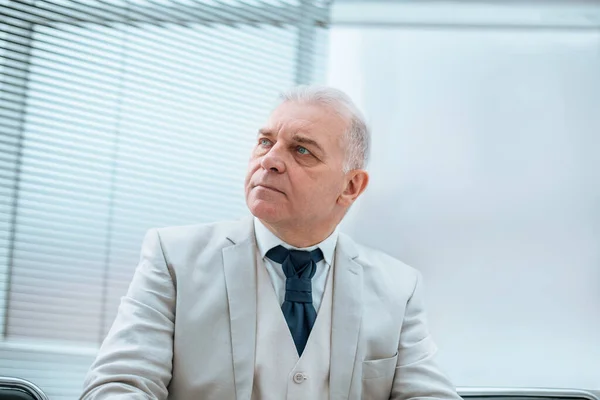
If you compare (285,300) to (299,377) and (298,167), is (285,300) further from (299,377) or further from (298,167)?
(298,167)

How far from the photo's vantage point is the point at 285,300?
5.72 ft

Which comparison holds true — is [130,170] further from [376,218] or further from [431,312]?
[431,312]

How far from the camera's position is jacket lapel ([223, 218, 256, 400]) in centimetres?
163

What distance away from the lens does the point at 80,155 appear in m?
2.04

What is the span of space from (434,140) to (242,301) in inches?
46.1

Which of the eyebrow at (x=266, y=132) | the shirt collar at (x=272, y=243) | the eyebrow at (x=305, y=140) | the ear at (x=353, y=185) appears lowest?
the shirt collar at (x=272, y=243)

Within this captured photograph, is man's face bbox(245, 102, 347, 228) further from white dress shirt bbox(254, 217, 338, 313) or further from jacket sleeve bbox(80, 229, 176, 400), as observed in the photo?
jacket sleeve bbox(80, 229, 176, 400)

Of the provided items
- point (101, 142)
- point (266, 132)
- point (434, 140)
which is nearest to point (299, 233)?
point (266, 132)

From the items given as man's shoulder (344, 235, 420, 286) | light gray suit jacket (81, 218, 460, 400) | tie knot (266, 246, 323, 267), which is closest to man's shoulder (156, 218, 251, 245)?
light gray suit jacket (81, 218, 460, 400)

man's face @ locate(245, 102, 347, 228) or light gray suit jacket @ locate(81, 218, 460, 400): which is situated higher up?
man's face @ locate(245, 102, 347, 228)

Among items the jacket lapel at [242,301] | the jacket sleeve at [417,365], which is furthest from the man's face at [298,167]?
the jacket sleeve at [417,365]

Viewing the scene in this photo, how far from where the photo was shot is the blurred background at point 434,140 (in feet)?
7.09

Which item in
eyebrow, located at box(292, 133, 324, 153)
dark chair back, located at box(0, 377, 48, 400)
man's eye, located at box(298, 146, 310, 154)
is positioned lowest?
dark chair back, located at box(0, 377, 48, 400)

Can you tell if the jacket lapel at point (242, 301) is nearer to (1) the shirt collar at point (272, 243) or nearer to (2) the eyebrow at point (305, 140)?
(1) the shirt collar at point (272, 243)
